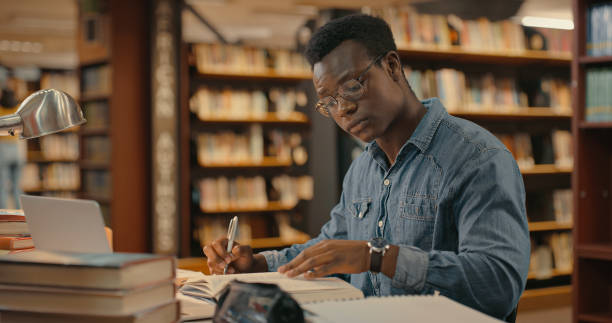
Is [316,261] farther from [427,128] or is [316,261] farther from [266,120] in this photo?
[266,120]

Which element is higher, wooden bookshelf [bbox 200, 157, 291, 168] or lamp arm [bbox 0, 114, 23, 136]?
lamp arm [bbox 0, 114, 23, 136]

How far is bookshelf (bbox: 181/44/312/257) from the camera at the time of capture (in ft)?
15.3

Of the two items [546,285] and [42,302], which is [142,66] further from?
[42,302]

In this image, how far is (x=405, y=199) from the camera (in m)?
1.29

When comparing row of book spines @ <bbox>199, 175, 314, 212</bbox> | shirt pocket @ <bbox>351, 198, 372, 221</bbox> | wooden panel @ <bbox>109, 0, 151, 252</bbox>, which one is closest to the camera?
shirt pocket @ <bbox>351, 198, 372, 221</bbox>

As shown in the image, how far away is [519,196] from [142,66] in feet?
13.3

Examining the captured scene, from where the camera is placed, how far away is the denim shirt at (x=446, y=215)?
1.03 metres

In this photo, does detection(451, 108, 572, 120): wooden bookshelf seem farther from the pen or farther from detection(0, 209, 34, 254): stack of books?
detection(0, 209, 34, 254): stack of books

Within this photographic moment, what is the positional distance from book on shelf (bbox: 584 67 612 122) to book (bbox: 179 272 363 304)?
7.30 ft

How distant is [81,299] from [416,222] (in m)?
0.78

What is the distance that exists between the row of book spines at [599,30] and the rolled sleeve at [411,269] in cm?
220

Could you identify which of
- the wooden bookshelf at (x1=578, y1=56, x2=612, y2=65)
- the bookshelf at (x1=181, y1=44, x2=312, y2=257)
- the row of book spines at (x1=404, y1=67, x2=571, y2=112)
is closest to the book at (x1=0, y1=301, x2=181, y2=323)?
the wooden bookshelf at (x1=578, y1=56, x2=612, y2=65)

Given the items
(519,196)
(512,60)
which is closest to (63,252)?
(519,196)

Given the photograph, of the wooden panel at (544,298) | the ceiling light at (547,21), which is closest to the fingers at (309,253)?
the wooden panel at (544,298)
